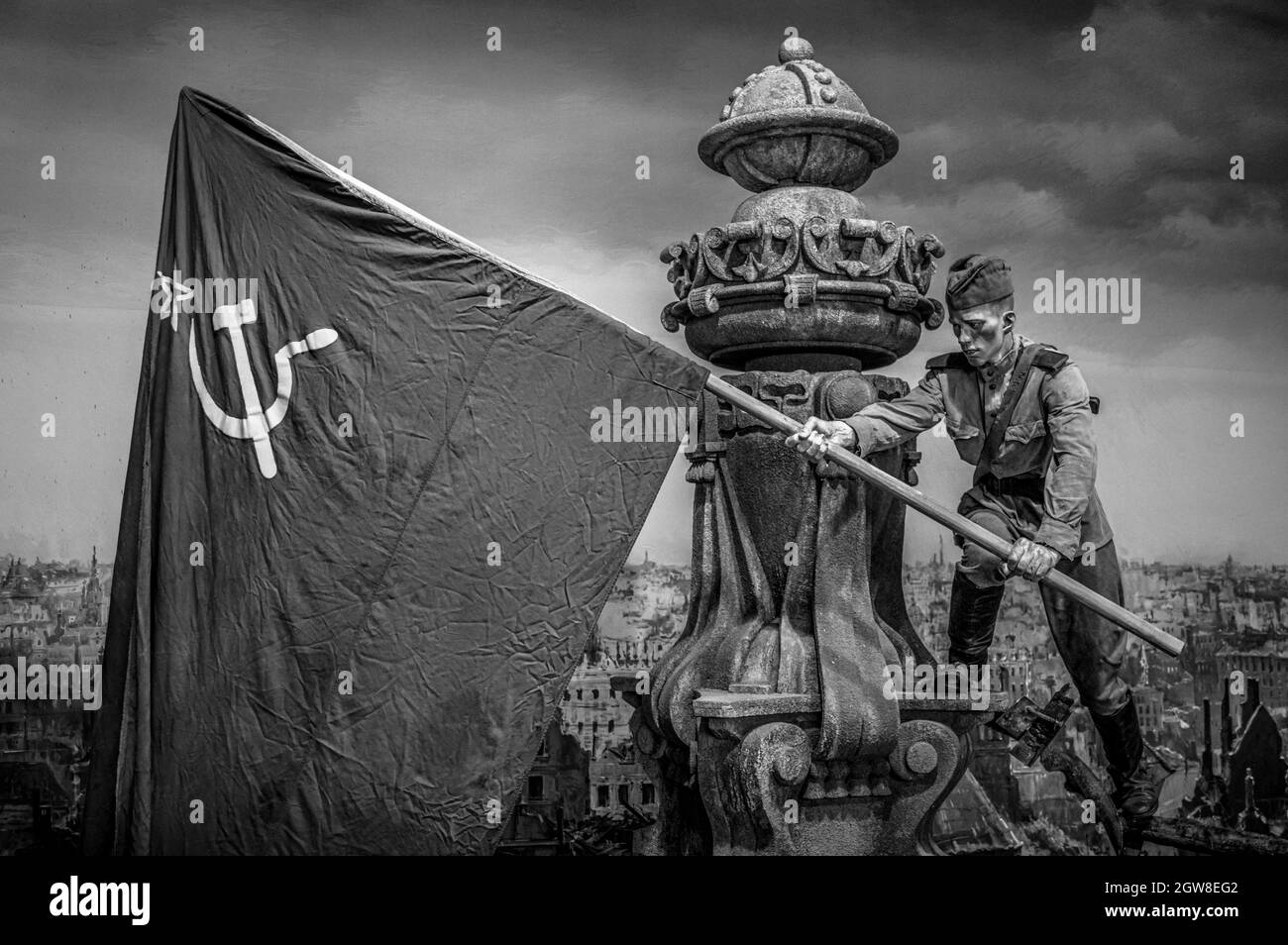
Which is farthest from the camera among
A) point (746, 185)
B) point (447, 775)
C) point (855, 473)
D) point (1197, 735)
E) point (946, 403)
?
point (1197, 735)

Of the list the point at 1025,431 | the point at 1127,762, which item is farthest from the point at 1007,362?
the point at 1127,762

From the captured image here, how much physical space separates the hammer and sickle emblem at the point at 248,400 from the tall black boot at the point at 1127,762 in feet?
12.9

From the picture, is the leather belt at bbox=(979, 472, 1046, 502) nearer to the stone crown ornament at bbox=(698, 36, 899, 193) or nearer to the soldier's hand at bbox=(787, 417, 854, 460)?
the soldier's hand at bbox=(787, 417, 854, 460)

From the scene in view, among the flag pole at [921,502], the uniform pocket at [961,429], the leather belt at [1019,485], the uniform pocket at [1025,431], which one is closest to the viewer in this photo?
the flag pole at [921,502]

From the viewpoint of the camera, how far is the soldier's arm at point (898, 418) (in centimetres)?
650

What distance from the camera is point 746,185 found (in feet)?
24.3

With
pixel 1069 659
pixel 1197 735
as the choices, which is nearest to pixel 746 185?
pixel 1069 659

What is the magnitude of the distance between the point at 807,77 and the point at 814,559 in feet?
7.38

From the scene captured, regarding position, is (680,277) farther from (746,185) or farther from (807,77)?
(807,77)

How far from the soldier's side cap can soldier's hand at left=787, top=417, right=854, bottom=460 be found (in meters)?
0.76

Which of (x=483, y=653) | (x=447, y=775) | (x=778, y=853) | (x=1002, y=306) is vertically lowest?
(x=778, y=853)

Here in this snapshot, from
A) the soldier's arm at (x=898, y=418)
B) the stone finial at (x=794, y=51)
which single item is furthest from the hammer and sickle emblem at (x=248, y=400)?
the stone finial at (x=794, y=51)

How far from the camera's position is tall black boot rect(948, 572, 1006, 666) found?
276 inches

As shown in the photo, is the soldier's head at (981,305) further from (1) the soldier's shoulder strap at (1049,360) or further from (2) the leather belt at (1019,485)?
(2) the leather belt at (1019,485)
